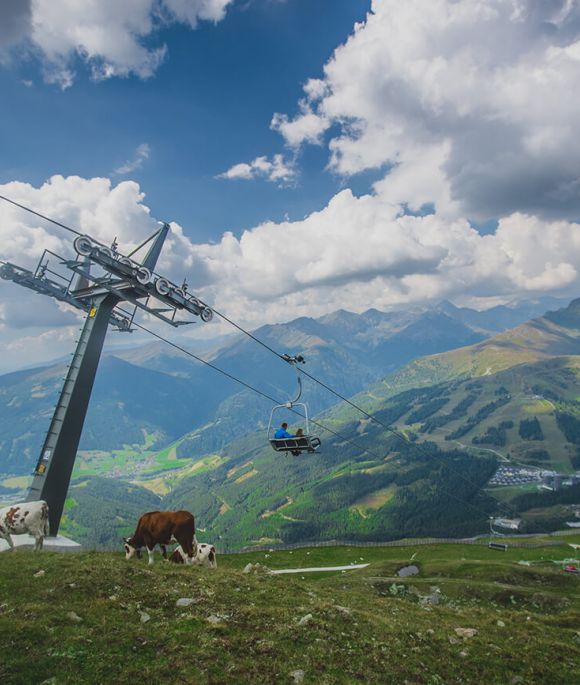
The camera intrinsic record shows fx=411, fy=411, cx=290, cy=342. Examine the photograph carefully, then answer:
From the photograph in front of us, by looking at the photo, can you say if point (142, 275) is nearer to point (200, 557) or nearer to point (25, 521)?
point (25, 521)

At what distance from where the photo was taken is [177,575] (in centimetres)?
1859

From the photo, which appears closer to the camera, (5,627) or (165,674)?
(165,674)

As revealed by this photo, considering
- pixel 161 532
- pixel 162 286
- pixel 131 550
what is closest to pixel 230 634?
pixel 161 532

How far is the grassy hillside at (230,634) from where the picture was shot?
1087 cm

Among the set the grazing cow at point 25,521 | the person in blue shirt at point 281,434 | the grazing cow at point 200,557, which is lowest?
the grazing cow at point 200,557

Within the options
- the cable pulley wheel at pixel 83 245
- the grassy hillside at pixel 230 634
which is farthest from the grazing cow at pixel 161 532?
the cable pulley wheel at pixel 83 245

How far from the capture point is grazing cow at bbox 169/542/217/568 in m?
24.5

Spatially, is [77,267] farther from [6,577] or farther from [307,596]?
[307,596]

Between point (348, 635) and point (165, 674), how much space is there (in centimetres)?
672

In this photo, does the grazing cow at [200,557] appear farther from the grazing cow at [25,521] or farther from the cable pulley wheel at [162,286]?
the cable pulley wheel at [162,286]

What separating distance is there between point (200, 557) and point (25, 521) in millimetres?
10126

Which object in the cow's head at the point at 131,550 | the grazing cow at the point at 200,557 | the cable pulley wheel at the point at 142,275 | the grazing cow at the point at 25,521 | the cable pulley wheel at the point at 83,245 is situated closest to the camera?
the grazing cow at the point at 25,521

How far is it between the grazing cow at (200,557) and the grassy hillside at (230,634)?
13.1 feet

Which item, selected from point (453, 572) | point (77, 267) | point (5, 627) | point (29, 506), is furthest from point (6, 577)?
point (453, 572)
